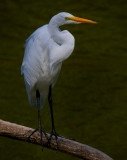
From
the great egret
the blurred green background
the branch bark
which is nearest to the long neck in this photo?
the great egret

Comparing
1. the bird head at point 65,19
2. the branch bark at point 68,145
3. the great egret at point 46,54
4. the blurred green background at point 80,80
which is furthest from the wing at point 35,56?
the blurred green background at point 80,80

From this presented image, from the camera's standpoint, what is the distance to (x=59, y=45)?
225 centimetres

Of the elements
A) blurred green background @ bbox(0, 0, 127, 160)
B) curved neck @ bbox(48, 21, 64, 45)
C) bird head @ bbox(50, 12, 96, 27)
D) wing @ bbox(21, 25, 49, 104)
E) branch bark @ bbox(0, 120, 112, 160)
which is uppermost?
bird head @ bbox(50, 12, 96, 27)

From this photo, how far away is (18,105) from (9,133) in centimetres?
189

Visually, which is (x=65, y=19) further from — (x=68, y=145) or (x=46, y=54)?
(x=68, y=145)

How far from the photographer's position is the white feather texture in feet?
7.14

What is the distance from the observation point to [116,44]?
5230mm

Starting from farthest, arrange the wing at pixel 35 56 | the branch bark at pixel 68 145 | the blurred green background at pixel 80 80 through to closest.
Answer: the blurred green background at pixel 80 80 → the wing at pixel 35 56 → the branch bark at pixel 68 145

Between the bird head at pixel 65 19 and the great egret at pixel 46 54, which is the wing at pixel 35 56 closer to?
the great egret at pixel 46 54

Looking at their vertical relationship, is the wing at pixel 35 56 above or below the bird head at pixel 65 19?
below

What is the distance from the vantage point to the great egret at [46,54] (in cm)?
217

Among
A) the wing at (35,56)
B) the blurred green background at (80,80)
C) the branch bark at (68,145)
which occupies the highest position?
the wing at (35,56)

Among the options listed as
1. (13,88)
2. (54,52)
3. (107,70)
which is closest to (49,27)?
(54,52)

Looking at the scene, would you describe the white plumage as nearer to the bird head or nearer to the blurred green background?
the bird head
